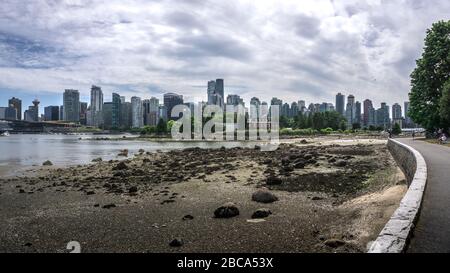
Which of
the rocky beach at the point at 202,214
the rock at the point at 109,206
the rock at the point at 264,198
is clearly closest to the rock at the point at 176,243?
the rocky beach at the point at 202,214

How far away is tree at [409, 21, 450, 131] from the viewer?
1868 inches


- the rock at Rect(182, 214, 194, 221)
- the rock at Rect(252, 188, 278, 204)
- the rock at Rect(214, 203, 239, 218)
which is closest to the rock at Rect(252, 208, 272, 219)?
the rock at Rect(214, 203, 239, 218)

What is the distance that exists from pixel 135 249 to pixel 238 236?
299 centimetres

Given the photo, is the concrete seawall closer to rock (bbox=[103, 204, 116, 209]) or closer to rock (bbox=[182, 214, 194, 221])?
rock (bbox=[182, 214, 194, 221])

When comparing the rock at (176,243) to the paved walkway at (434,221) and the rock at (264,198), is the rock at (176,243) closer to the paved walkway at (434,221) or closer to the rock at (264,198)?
the paved walkway at (434,221)

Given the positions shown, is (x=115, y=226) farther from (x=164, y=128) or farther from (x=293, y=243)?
(x=164, y=128)

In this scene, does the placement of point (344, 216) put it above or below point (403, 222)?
below

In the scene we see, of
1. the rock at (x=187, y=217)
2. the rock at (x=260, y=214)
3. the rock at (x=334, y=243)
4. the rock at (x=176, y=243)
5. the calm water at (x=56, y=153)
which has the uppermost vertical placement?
the rock at (x=334, y=243)

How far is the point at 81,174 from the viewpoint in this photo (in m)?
32.0

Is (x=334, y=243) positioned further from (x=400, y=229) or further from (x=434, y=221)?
(x=400, y=229)

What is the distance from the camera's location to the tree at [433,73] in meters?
47.4

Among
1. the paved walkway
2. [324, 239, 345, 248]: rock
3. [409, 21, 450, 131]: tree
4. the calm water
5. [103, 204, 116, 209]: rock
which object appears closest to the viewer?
the paved walkway

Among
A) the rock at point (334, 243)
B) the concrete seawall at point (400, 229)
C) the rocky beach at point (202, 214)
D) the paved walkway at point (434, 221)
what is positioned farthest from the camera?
the rocky beach at point (202, 214)
